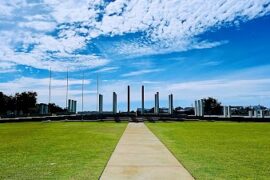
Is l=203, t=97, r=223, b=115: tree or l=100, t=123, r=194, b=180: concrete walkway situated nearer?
l=100, t=123, r=194, b=180: concrete walkway

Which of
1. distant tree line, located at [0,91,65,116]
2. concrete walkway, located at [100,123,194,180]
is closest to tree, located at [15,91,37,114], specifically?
distant tree line, located at [0,91,65,116]

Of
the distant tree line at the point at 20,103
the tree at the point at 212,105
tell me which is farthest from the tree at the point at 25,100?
the tree at the point at 212,105

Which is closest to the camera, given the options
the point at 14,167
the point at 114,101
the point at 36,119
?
the point at 14,167

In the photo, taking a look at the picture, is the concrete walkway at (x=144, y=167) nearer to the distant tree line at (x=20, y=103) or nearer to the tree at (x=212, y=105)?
the distant tree line at (x=20, y=103)

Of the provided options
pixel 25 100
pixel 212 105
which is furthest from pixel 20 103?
pixel 212 105

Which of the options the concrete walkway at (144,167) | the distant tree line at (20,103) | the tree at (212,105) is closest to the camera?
the concrete walkway at (144,167)

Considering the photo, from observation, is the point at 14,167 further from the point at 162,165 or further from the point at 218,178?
the point at 218,178

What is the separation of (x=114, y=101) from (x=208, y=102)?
5573 centimetres

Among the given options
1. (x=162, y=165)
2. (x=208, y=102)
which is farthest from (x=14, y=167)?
(x=208, y=102)

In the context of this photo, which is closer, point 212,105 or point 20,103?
point 20,103

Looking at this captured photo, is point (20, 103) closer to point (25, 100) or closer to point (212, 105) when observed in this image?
point (25, 100)

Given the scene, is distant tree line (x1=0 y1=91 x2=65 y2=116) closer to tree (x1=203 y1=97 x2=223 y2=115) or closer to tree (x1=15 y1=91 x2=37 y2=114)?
tree (x1=15 y1=91 x2=37 y2=114)

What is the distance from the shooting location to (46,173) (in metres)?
8.97

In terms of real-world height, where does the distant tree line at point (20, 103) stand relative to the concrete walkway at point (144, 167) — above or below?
above
